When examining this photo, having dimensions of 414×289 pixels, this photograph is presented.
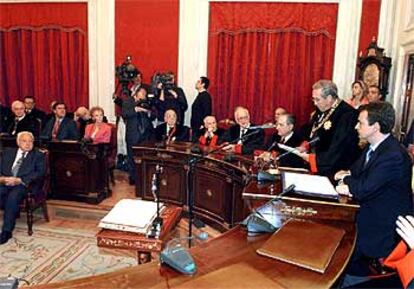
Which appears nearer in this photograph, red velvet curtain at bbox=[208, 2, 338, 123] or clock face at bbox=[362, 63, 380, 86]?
clock face at bbox=[362, 63, 380, 86]

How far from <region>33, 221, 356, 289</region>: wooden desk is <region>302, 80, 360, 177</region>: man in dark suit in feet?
4.13

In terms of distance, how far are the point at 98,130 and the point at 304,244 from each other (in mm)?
4613

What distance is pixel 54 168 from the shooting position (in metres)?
5.48

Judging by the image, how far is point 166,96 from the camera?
255 inches

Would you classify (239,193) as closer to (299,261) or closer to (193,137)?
(193,137)

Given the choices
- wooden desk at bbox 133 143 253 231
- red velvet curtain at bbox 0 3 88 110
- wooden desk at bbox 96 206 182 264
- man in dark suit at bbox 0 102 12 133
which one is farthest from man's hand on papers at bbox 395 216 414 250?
red velvet curtain at bbox 0 3 88 110

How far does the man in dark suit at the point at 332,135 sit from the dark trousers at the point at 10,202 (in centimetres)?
318

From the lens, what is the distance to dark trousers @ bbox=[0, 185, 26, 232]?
451 cm

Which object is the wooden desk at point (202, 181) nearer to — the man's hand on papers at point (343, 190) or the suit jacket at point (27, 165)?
the suit jacket at point (27, 165)

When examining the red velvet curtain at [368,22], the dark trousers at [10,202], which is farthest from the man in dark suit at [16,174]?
the red velvet curtain at [368,22]

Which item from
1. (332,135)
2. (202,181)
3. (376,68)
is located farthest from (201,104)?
(332,135)

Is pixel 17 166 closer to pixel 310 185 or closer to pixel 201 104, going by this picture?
pixel 201 104

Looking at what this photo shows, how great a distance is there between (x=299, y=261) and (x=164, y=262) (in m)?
0.52

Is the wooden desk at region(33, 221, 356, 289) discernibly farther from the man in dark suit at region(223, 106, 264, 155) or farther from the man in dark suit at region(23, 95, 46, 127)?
the man in dark suit at region(23, 95, 46, 127)
